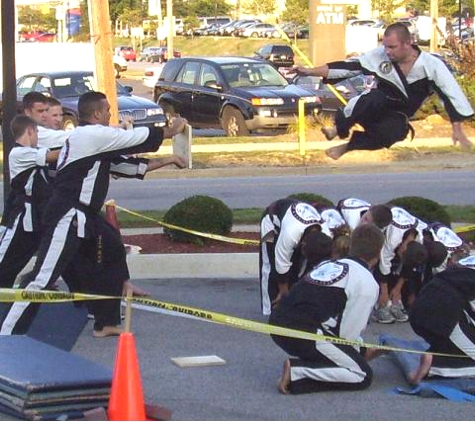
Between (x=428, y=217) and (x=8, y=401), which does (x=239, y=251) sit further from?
(x=8, y=401)

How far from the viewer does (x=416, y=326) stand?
7727mm

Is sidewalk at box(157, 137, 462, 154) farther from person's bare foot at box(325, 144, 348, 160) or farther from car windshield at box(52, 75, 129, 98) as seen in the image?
person's bare foot at box(325, 144, 348, 160)

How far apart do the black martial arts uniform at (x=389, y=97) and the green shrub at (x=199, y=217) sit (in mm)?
3983

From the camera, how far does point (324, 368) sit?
7.55 m

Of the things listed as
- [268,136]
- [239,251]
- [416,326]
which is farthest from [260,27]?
[416,326]

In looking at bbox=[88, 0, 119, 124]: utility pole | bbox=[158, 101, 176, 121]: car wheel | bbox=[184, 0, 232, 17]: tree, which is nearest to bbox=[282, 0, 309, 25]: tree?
bbox=[158, 101, 176, 121]: car wheel

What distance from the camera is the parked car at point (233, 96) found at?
2708 centimetres

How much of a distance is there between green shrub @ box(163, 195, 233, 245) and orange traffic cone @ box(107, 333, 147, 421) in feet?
21.0

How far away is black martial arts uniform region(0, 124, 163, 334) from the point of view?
8.76 m

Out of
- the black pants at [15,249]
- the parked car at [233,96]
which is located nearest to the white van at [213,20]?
the parked car at [233,96]

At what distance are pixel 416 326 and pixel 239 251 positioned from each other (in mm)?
5256

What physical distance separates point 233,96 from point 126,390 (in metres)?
21.3

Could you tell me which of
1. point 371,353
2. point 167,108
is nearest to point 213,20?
point 167,108

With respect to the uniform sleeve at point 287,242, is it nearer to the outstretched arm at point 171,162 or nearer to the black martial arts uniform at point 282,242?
the black martial arts uniform at point 282,242
